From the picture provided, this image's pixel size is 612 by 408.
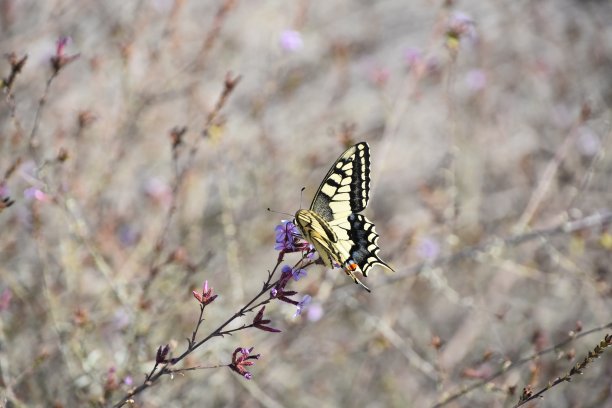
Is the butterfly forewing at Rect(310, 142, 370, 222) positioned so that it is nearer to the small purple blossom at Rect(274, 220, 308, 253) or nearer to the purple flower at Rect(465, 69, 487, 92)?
the small purple blossom at Rect(274, 220, 308, 253)

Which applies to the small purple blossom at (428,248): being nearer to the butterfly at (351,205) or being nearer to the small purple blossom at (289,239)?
the butterfly at (351,205)

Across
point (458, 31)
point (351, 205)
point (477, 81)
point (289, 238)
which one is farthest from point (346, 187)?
point (477, 81)

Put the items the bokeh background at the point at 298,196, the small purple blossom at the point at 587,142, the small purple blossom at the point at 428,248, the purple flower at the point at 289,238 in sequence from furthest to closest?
the small purple blossom at the point at 587,142
the small purple blossom at the point at 428,248
the bokeh background at the point at 298,196
the purple flower at the point at 289,238

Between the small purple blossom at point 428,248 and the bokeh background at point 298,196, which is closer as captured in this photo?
the bokeh background at point 298,196

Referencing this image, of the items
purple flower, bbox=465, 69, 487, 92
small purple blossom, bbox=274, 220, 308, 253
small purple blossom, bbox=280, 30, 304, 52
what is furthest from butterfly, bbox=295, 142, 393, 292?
purple flower, bbox=465, 69, 487, 92

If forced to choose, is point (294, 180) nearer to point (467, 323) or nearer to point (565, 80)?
point (467, 323)

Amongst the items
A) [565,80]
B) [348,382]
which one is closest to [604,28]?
[565,80]

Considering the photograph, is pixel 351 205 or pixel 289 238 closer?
pixel 289 238

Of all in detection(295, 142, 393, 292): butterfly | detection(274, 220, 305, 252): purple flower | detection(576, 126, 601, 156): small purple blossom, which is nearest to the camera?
detection(274, 220, 305, 252): purple flower

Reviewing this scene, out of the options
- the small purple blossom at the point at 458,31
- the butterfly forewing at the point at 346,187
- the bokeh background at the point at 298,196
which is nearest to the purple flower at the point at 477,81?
the bokeh background at the point at 298,196

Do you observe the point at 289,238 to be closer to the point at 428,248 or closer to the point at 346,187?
the point at 346,187
